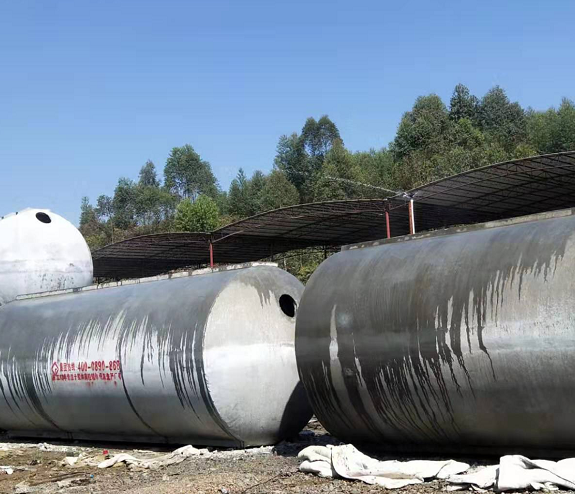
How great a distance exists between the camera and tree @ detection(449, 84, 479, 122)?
265ft

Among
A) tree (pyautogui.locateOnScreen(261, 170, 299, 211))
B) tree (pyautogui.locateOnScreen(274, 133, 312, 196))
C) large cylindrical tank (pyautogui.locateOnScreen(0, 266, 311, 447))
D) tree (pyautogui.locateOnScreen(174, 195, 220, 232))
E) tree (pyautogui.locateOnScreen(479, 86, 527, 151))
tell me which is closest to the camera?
large cylindrical tank (pyautogui.locateOnScreen(0, 266, 311, 447))

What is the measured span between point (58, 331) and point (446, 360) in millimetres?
6593

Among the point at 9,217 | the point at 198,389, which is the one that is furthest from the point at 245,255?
the point at 198,389

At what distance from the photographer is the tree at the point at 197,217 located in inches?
2640

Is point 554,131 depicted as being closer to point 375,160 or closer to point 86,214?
point 375,160

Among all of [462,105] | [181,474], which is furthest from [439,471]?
[462,105]

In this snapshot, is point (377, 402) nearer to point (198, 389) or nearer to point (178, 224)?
point (198, 389)

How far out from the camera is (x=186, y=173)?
125 m

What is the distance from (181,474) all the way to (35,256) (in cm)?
660

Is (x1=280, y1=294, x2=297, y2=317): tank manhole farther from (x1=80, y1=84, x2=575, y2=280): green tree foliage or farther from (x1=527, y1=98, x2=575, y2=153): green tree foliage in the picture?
(x1=527, y1=98, x2=575, y2=153): green tree foliage

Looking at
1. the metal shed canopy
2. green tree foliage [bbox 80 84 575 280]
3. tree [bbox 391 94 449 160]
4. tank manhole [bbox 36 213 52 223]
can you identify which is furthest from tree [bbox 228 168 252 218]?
tank manhole [bbox 36 213 52 223]

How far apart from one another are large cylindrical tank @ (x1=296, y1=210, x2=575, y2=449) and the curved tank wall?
6.66 meters

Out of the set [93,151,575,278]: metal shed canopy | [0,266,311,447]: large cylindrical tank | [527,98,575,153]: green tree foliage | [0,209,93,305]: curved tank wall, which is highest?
[527,98,575,153]: green tree foliage

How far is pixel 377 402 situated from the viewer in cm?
755
